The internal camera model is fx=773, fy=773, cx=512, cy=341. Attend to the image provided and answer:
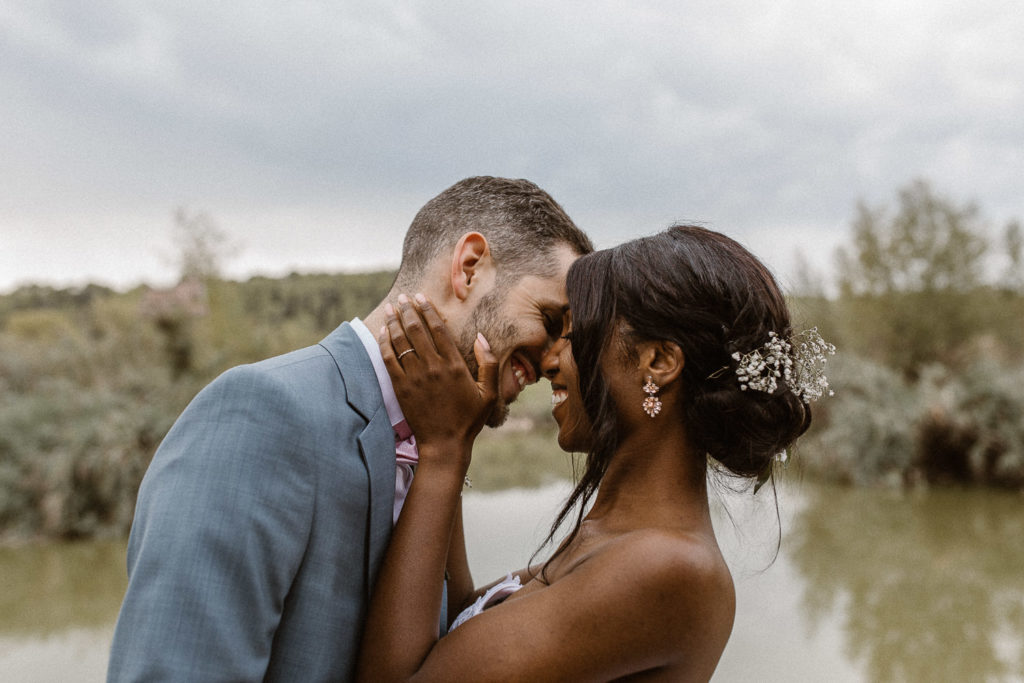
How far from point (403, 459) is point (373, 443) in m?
0.25

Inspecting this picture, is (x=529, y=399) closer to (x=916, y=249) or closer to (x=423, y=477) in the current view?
(x=916, y=249)

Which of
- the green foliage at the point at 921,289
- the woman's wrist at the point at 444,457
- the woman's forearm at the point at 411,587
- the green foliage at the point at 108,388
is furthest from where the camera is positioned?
the green foliage at the point at 921,289

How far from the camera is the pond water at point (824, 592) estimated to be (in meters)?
8.30

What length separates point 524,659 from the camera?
1.78 m

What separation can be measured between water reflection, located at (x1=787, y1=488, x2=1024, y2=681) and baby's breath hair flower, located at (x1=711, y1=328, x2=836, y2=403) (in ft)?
24.4

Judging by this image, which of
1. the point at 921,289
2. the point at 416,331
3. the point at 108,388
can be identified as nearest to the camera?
the point at 416,331

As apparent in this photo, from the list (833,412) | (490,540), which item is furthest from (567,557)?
(833,412)

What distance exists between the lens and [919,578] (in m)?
11.0

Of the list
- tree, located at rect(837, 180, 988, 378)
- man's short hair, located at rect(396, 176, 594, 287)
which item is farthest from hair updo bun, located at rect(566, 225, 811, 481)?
tree, located at rect(837, 180, 988, 378)

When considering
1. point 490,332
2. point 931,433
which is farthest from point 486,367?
point 931,433

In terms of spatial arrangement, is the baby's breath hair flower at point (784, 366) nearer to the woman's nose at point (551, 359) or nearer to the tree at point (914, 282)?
the woman's nose at point (551, 359)

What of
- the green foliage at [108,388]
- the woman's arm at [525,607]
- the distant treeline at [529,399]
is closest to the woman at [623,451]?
the woman's arm at [525,607]

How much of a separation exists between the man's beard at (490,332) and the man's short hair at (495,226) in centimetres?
10

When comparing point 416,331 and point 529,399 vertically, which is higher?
point 416,331
